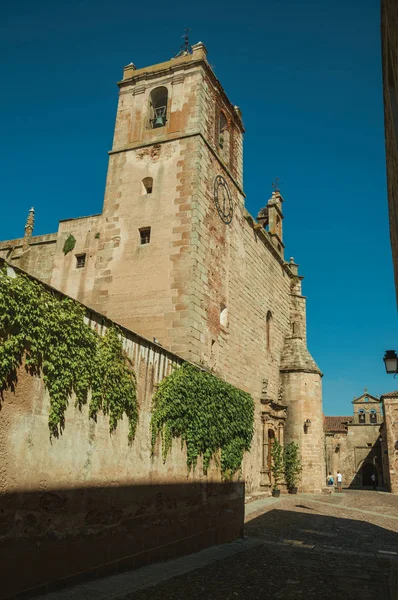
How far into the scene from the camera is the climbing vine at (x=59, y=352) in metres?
5.14

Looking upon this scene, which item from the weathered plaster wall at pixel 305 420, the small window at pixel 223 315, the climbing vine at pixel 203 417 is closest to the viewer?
the climbing vine at pixel 203 417

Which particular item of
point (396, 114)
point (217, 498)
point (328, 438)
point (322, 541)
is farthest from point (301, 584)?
point (328, 438)

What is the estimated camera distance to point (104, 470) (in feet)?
21.4

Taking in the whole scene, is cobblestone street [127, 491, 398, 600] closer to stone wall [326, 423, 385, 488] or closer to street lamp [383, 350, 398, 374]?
street lamp [383, 350, 398, 374]

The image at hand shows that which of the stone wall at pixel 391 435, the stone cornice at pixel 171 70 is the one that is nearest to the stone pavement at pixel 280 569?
the stone cornice at pixel 171 70

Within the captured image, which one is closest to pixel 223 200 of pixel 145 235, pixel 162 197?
pixel 162 197

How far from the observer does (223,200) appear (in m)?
17.0

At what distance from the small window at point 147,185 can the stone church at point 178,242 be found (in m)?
0.03

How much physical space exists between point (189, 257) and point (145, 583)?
9.16 metres

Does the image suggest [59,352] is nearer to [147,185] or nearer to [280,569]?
[280,569]

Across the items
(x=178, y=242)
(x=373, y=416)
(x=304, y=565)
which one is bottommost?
(x=304, y=565)

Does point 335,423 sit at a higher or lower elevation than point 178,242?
lower

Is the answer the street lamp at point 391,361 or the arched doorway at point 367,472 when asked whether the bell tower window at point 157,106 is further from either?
the arched doorway at point 367,472

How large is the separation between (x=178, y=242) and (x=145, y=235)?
1351 mm
